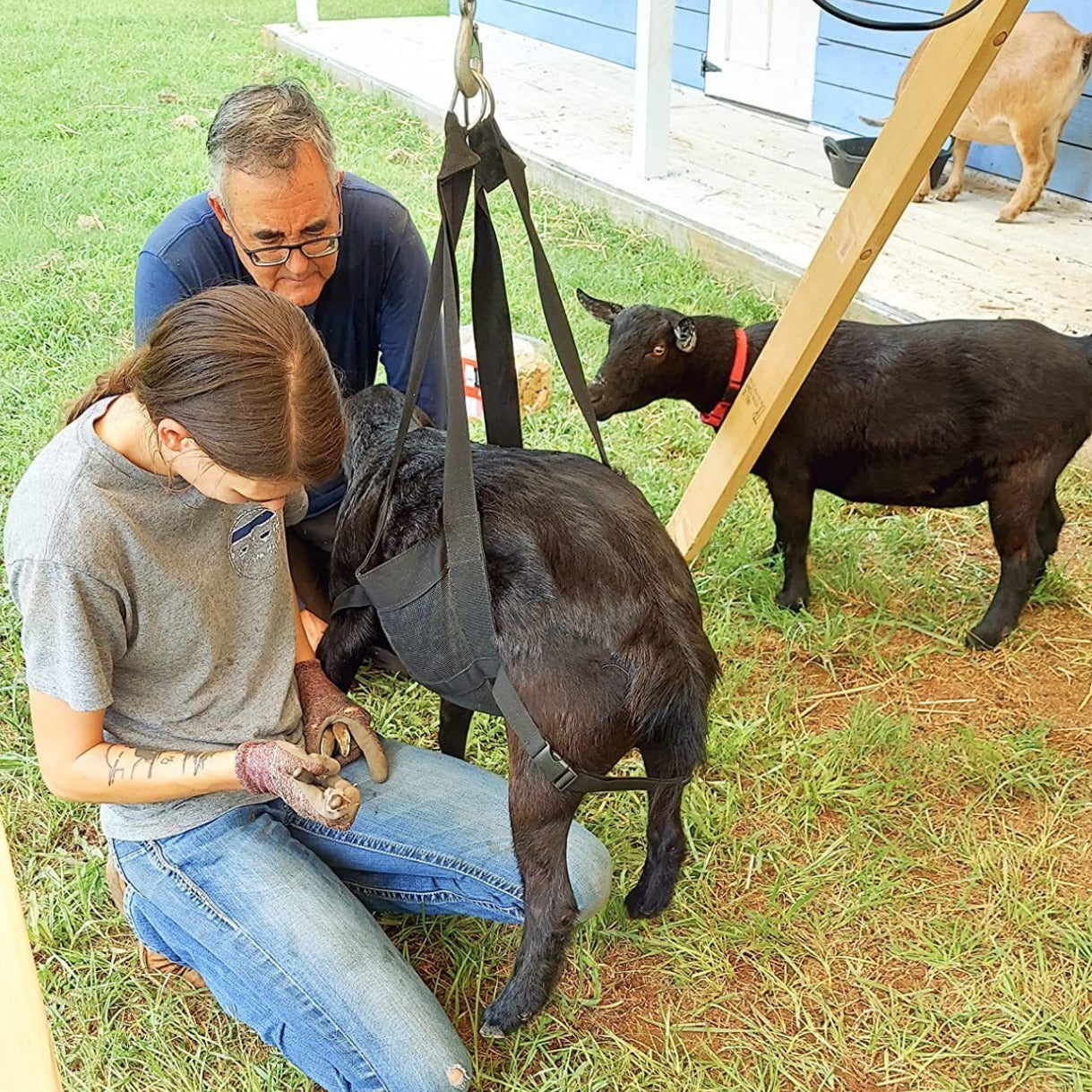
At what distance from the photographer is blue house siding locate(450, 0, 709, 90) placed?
26.6ft

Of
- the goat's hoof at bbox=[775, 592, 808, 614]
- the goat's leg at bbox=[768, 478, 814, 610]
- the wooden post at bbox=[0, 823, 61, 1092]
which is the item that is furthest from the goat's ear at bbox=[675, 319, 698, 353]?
the wooden post at bbox=[0, 823, 61, 1092]

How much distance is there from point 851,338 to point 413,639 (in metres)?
2.00

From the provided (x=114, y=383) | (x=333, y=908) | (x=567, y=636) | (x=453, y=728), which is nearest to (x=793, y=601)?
(x=453, y=728)

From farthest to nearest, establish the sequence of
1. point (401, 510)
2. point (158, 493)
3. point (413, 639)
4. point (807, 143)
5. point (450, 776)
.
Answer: point (807, 143) < point (450, 776) < point (401, 510) < point (413, 639) < point (158, 493)

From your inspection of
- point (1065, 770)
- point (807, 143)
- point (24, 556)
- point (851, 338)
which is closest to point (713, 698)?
point (1065, 770)

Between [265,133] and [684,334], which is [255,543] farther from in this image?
[684,334]

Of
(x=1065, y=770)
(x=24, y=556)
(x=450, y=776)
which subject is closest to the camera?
(x=24, y=556)

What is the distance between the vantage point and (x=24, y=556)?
1.85m

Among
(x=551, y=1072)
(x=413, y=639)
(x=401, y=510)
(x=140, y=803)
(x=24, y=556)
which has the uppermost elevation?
(x=24, y=556)

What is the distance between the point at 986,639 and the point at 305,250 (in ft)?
7.80

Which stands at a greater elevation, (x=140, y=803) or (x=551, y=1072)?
(x=140, y=803)

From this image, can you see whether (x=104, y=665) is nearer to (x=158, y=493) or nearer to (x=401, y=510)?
(x=158, y=493)

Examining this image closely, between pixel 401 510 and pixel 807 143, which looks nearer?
pixel 401 510

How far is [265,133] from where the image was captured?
247 centimetres
